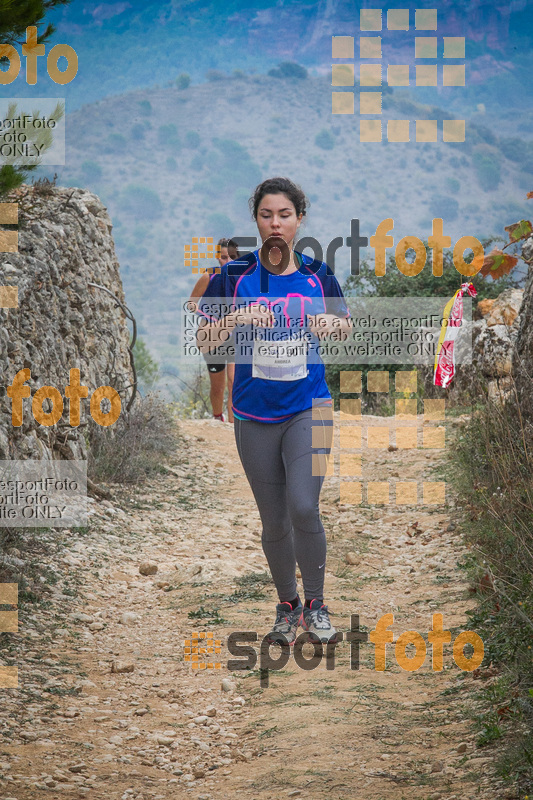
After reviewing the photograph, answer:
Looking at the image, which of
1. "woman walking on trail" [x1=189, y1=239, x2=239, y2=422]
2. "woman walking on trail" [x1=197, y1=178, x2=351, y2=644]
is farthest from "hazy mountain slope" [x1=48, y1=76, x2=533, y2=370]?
"woman walking on trail" [x1=197, y1=178, x2=351, y2=644]

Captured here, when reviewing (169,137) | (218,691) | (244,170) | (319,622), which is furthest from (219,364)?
(169,137)

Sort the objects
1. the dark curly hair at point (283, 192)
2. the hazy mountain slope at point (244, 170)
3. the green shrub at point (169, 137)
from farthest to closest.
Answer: the green shrub at point (169, 137)
the hazy mountain slope at point (244, 170)
the dark curly hair at point (283, 192)

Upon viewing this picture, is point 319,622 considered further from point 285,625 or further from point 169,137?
point 169,137

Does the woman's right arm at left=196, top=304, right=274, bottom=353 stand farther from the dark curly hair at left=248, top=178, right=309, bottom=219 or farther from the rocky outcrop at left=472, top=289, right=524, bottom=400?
the rocky outcrop at left=472, top=289, right=524, bottom=400

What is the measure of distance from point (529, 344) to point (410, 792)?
3.93 m

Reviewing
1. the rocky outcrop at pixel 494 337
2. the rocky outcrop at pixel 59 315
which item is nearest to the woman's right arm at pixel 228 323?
the rocky outcrop at pixel 59 315

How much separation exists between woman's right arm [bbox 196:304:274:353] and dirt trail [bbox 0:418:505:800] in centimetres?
149

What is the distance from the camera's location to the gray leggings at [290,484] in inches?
125

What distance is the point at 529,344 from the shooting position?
18.5 feet

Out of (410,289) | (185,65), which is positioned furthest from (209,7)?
(410,289)

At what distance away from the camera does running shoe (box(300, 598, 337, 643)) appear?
346cm

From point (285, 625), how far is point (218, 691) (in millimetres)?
420

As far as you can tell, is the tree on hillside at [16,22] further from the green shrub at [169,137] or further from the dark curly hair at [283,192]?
the green shrub at [169,137]

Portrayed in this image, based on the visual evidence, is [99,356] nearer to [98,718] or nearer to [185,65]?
[98,718]
